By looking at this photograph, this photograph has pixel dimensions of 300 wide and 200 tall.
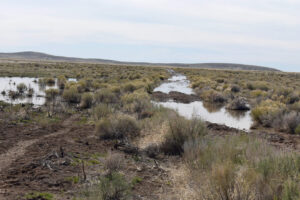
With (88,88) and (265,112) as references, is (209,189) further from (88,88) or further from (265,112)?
(88,88)

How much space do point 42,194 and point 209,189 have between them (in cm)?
323

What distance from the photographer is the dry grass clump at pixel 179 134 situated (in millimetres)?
8961

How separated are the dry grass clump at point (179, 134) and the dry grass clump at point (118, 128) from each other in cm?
211

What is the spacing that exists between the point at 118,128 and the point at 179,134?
9.33ft

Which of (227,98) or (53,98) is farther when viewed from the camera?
(227,98)

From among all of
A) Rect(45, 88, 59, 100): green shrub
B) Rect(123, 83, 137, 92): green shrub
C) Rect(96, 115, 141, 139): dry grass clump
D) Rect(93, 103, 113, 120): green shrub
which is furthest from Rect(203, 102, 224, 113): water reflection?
Rect(45, 88, 59, 100): green shrub

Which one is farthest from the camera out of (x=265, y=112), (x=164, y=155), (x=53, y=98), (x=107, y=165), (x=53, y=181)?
(x=53, y=98)

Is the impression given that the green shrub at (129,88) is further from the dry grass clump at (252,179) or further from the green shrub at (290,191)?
the green shrub at (290,191)

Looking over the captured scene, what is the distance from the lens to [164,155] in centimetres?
892

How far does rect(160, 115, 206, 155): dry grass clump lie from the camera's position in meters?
8.96

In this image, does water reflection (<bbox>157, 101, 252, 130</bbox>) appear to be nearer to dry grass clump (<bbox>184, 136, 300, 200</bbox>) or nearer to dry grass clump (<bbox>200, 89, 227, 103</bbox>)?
dry grass clump (<bbox>200, 89, 227, 103</bbox>)

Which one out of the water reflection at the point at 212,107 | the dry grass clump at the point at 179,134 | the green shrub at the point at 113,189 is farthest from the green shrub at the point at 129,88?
the green shrub at the point at 113,189

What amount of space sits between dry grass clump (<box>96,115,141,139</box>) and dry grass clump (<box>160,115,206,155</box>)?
211 centimetres

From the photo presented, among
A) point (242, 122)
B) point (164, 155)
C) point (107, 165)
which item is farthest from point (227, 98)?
point (107, 165)
